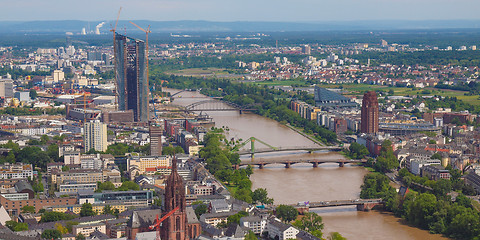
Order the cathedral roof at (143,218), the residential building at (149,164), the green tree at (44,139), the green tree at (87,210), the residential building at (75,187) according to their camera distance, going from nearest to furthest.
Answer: the cathedral roof at (143,218)
the green tree at (87,210)
the residential building at (75,187)
the residential building at (149,164)
the green tree at (44,139)

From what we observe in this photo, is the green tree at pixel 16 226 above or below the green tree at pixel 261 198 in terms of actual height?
above

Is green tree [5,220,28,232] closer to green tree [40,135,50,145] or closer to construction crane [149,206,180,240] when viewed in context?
construction crane [149,206,180,240]

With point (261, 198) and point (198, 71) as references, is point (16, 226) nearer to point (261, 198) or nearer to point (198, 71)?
point (261, 198)

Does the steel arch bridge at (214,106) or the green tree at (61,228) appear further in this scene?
the steel arch bridge at (214,106)

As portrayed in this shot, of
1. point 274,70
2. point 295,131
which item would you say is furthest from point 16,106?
point 274,70

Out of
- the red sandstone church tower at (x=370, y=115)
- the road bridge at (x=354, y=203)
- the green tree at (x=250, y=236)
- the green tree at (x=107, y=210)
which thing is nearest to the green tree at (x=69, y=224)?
the green tree at (x=107, y=210)

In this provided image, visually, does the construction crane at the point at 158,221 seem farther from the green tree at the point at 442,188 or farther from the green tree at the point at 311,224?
the green tree at the point at 442,188

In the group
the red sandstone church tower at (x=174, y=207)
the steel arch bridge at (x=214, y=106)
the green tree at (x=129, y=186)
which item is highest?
the red sandstone church tower at (x=174, y=207)
